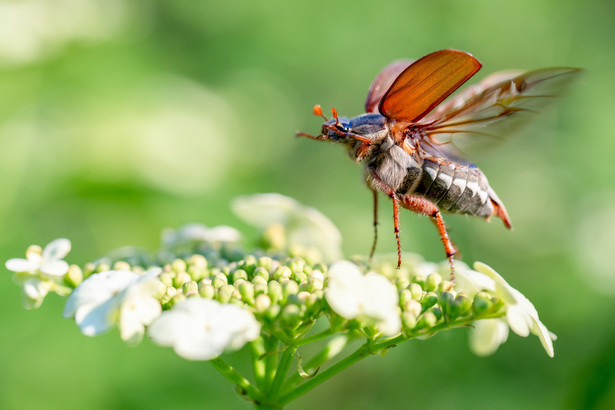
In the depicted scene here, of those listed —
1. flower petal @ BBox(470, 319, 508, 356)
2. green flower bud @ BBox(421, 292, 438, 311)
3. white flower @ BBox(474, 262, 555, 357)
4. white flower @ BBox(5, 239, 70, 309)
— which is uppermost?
white flower @ BBox(5, 239, 70, 309)

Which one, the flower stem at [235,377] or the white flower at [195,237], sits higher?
the white flower at [195,237]

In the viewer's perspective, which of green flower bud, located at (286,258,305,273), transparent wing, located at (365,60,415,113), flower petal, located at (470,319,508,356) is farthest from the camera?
transparent wing, located at (365,60,415,113)

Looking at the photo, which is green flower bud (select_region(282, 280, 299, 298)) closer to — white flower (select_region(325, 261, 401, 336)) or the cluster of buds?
the cluster of buds

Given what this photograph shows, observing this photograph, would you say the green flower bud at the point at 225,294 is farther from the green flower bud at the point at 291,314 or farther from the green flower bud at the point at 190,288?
the green flower bud at the point at 291,314

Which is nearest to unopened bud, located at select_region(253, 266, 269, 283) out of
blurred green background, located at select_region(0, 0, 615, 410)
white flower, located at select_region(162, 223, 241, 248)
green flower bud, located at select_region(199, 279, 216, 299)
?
green flower bud, located at select_region(199, 279, 216, 299)

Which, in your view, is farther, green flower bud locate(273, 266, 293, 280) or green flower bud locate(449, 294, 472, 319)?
green flower bud locate(273, 266, 293, 280)

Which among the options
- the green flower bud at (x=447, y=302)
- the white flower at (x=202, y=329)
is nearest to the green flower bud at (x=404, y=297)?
the green flower bud at (x=447, y=302)

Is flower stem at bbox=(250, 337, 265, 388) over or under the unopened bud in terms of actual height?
under

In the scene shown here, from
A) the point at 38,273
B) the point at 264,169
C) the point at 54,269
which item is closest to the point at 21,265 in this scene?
the point at 38,273
